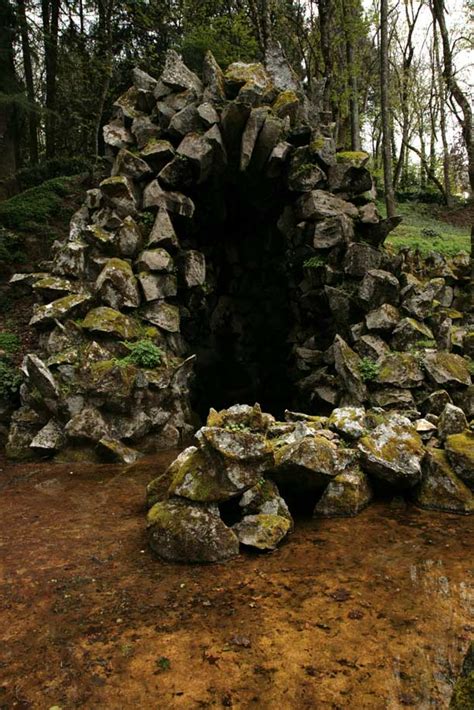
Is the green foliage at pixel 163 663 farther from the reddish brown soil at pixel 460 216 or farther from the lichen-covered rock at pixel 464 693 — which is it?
the reddish brown soil at pixel 460 216

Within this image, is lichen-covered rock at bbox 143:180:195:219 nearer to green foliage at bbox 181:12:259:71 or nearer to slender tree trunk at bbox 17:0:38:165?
slender tree trunk at bbox 17:0:38:165

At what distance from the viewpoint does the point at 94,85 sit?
2316 centimetres

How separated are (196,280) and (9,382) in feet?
18.7

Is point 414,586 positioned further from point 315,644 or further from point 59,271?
point 59,271

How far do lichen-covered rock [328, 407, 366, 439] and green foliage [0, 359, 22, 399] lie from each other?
7640 mm

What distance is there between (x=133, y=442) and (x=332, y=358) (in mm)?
6271

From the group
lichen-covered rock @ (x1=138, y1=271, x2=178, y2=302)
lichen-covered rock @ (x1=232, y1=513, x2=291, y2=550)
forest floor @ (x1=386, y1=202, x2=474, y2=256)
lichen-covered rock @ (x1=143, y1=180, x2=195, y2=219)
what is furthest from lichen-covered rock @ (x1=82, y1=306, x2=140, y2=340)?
forest floor @ (x1=386, y1=202, x2=474, y2=256)

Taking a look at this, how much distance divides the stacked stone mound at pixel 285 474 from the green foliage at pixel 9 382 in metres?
5.88

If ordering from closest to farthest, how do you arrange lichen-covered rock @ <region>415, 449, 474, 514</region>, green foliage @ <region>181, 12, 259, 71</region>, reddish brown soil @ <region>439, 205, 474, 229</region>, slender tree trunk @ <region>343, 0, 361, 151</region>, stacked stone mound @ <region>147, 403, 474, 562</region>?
1. stacked stone mound @ <region>147, 403, 474, 562</region>
2. lichen-covered rock @ <region>415, 449, 474, 514</region>
3. slender tree trunk @ <region>343, 0, 361, 151</region>
4. green foliage @ <region>181, 12, 259, 71</region>
5. reddish brown soil @ <region>439, 205, 474, 229</region>

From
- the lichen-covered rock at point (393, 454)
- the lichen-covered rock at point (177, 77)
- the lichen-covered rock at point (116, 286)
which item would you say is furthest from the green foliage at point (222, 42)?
the lichen-covered rock at point (393, 454)

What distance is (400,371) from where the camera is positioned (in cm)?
1191

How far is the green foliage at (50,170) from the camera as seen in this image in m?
21.9

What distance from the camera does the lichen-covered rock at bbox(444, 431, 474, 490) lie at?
23.3ft

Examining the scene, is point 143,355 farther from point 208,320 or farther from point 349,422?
point 208,320
